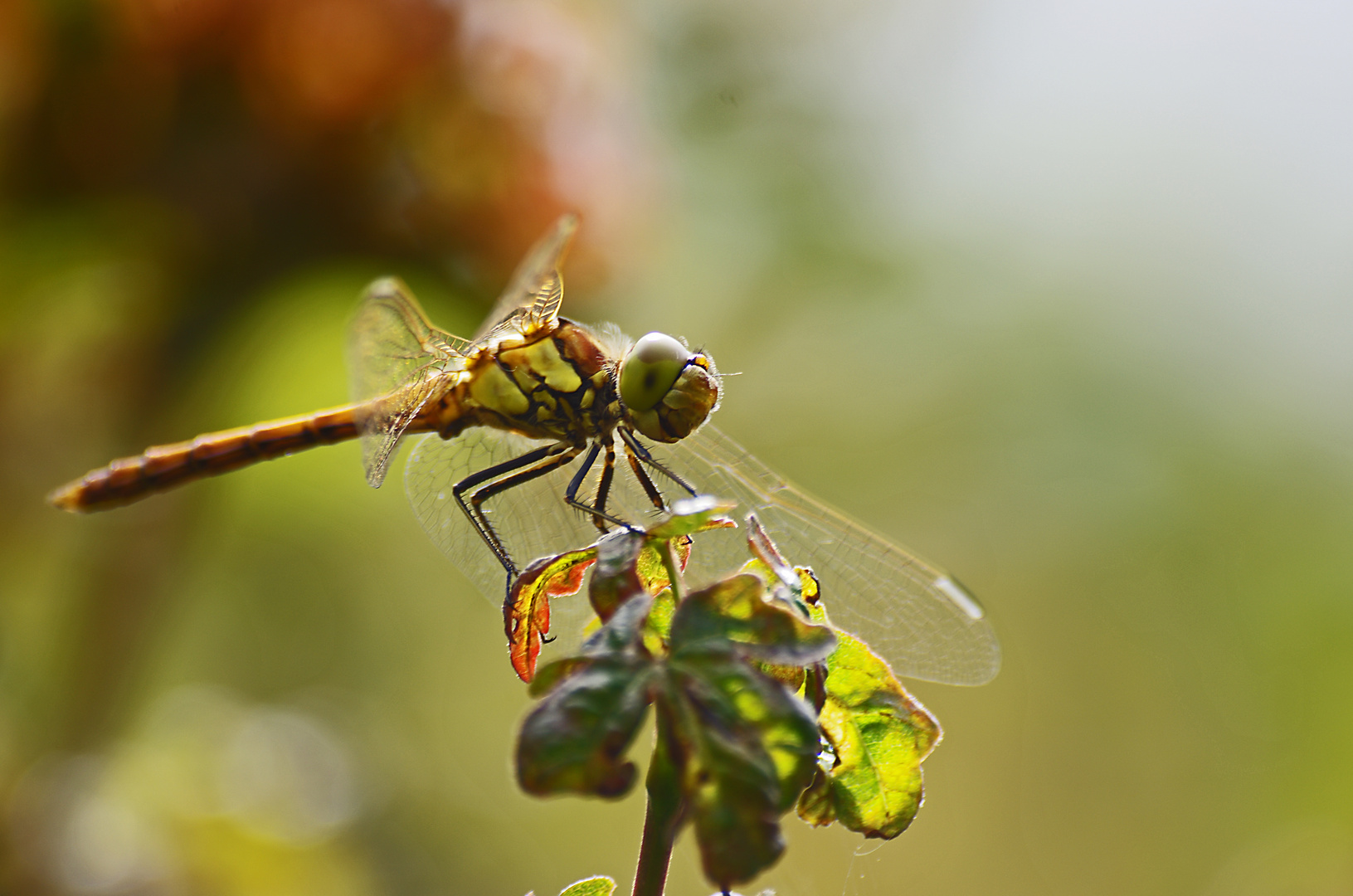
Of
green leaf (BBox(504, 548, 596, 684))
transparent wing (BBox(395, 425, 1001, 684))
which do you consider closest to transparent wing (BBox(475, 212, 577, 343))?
transparent wing (BBox(395, 425, 1001, 684))

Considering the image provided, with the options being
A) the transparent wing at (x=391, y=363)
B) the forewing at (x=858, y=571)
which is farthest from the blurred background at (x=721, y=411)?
the transparent wing at (x=391, y=363)

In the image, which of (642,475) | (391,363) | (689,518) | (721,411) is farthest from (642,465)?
(721,411)

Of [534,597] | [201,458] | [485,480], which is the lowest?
[201,458]

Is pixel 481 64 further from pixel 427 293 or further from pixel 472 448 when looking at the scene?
pixel 472 448

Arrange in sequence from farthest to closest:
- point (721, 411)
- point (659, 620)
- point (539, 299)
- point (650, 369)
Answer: point (721, 411)
point (539, 299)
point (650, 369)
point (659, 620)

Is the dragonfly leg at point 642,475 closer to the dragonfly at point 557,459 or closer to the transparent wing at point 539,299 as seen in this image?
the dragonfly at point 557,459

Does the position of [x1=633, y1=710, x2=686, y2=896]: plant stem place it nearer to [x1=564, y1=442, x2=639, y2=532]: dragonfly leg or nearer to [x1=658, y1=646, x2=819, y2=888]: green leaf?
[x1=658, y1=646, x2=819, y2=888]: green leaf

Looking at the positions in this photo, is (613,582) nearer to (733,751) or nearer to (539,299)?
(733,751)
